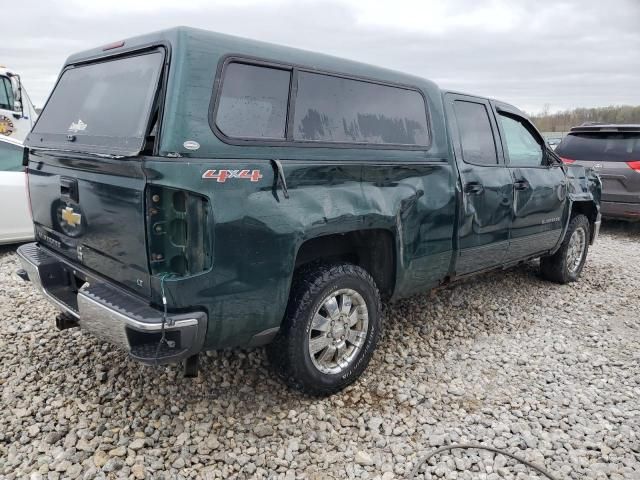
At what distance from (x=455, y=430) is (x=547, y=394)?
81cm

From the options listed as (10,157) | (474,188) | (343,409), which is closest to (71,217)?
(343,409)

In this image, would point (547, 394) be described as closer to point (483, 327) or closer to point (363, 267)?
point (483, 327)

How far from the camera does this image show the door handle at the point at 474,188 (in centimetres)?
390

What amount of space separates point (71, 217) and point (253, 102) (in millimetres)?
1227

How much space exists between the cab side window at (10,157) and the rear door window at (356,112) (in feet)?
14.5

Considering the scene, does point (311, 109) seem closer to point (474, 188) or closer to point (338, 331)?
point (338, 331)

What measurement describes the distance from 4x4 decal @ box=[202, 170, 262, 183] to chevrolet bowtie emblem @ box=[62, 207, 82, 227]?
947 millimetres

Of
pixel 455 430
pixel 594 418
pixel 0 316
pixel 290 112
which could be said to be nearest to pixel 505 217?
pixel 594 418

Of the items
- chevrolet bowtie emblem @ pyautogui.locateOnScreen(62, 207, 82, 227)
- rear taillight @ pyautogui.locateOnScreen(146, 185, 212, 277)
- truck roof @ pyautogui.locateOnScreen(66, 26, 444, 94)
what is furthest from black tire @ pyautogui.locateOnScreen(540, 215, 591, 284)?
chevrolet bowtie emblem @ pyautogui.locateOnScreen(62, 207, 82, 227)

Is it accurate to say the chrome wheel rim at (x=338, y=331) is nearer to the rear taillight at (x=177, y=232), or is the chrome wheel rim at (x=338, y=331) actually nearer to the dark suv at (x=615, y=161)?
the rear taillight at (x=177, y=232)

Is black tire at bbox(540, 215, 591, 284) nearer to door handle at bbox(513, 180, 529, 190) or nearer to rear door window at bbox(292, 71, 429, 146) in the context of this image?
door handle at bbox(513, 180, 529, 190)

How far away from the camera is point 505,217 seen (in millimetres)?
4355

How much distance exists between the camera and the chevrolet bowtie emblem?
2.89 metres

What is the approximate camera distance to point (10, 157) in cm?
595
